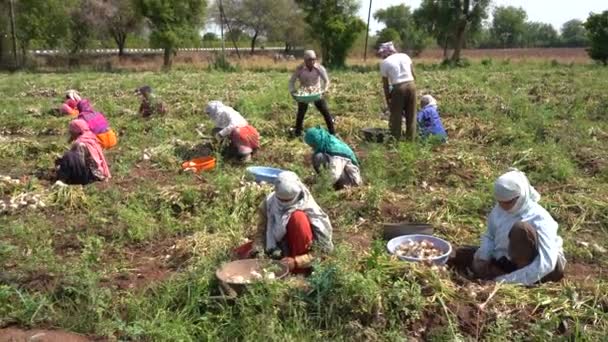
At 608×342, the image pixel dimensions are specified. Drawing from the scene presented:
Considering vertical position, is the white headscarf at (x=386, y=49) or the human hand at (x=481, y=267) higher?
the white headscarf at (x=386, y=49)

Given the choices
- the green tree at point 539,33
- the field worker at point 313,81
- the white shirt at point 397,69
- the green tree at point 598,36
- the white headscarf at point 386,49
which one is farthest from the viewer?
the green tree at point 539,33

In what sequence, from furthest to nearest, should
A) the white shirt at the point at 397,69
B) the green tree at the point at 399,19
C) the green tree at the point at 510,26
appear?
the green tree at the point at 510,26
the green tree at the point at 399,19
the white shirt at the point at 397,69

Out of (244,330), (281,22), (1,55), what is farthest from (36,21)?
(244,330)

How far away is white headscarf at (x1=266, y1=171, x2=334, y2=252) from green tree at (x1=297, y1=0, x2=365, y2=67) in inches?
1064

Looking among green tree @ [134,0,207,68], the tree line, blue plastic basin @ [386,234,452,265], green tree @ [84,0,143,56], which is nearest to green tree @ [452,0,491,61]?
the tree line

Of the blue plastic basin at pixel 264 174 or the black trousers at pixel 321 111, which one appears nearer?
the blue plastic basin at pixel 264 174

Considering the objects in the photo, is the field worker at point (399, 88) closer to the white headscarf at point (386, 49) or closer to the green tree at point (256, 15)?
the white headscarf at point (386, 49)

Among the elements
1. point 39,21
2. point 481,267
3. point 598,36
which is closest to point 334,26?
point 598,36

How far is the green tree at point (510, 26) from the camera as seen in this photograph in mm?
70938

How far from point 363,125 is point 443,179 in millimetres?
3198

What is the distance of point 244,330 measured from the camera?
3340 mm

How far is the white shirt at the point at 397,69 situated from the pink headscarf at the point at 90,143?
12.3ft

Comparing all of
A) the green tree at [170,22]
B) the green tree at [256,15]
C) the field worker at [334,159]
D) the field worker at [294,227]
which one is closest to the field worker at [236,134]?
the field worker at [334,159]

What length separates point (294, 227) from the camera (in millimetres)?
3994
